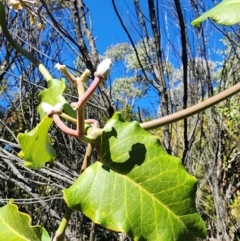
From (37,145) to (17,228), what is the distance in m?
0.10

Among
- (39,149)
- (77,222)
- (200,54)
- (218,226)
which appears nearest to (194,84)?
(200,54)

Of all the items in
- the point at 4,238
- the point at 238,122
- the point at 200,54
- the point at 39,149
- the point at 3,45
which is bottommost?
the point at 4,238

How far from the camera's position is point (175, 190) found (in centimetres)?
44

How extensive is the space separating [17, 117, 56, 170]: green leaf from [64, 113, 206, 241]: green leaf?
9 cm

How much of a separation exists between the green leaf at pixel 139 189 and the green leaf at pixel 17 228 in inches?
2.9

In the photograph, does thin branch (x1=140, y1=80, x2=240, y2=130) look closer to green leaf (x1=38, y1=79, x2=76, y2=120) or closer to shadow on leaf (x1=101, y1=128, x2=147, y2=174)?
shadow on leaf (x1=101, y1=128, x2=147, y2=174)

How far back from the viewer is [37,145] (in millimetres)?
535

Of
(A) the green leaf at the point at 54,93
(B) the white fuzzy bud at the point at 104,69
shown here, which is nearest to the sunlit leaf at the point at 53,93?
(A) the green leaf at the point at 54,93

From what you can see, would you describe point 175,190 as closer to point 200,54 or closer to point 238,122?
point 200,54

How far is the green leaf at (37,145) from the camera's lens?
500mm

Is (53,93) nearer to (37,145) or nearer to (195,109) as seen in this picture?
(37,145)

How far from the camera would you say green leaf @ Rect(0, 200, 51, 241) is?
0.47 metres

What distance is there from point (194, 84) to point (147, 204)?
6.64ft

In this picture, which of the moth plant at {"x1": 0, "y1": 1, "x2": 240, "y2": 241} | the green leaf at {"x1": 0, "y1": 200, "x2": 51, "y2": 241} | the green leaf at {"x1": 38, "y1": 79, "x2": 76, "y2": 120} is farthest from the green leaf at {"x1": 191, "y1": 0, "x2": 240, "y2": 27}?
the green leaf at {"x1": 0, "y1": 200, "x2": 51, "y2": 241}
